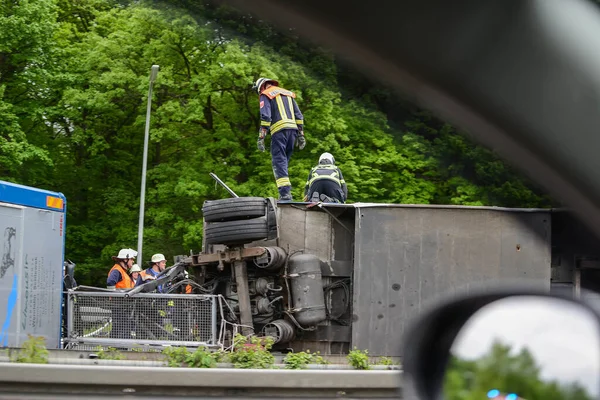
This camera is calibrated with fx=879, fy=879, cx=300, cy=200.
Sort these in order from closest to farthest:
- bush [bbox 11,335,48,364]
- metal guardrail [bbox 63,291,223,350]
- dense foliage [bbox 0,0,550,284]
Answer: dense foliage [bbox 0,0,550,284] → bush [bbox 11,335,48,364] → metal guardrail [bbox 63,291,223,350]

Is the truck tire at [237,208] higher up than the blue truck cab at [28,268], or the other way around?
the truck tire at [237,208]

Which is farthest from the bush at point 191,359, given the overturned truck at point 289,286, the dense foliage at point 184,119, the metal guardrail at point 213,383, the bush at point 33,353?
the overturned truck at point 289,286

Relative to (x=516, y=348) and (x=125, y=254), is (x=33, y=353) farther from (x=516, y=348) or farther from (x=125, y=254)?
(x=125, y=254)

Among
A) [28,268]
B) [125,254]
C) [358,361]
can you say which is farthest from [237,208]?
A: [125,254]

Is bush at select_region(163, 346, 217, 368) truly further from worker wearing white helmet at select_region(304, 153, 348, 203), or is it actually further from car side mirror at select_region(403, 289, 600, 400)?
car side mirror at select_region(403, 289, 600, 400)

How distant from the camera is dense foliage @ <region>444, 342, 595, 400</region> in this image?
1.23 meters

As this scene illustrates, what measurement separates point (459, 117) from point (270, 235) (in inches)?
269

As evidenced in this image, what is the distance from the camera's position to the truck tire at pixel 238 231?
318 inches

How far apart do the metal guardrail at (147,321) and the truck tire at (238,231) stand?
0.64m

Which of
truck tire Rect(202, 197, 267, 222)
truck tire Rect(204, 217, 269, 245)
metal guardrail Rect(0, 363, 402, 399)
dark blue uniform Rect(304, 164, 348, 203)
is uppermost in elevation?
dark blue uniform Rect(304, 164, 348, 203)

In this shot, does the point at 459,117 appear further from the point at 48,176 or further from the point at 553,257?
the point at 48,176

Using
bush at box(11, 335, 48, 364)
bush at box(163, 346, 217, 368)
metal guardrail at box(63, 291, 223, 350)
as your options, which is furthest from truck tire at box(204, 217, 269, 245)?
bush at box(11, 335, 48, 364)

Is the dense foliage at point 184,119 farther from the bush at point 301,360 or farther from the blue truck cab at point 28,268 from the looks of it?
the blue truck cab at point 28,268

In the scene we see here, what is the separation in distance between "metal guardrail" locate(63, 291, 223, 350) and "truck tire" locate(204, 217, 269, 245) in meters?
0.64
